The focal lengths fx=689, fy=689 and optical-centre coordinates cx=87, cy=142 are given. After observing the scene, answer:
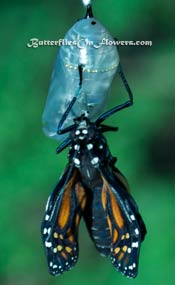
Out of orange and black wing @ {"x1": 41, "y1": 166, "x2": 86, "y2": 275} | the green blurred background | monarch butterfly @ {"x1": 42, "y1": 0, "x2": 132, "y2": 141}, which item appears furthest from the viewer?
the green blurred background

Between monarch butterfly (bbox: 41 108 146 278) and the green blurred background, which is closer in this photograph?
monarch butterfly (bbox: 41 108 146 278)

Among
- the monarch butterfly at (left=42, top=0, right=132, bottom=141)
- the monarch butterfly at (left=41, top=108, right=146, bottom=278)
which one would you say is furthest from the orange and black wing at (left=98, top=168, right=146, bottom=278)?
the monarch butterfly at (left=42, top=0, right=132, bottom=141)

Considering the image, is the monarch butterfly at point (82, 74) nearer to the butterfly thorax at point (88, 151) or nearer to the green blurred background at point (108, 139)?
the butterfly thorax at point (88, 151)

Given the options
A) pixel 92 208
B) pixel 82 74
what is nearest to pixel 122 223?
pixel 92 208

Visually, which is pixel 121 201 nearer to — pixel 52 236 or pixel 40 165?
pixel 52 236

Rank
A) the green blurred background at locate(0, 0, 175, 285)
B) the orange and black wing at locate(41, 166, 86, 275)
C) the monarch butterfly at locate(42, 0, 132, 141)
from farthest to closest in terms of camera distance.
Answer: the green blurred background at locate(0, 0, 175, 285)
the orange and black wing at locate(41, 166, 86, 275)
the monarch butterfly at locate(42, 0, 132, 141)

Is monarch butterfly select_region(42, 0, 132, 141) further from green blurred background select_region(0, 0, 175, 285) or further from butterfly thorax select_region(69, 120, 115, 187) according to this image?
green blurred background select_region(0, 0, 175, 285)

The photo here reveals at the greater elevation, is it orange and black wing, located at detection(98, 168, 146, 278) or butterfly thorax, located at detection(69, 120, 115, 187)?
butterfly thorax, located at detection(69, 120, 115, 187)

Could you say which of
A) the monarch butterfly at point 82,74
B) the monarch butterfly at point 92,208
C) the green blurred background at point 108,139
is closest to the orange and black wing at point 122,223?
the monarch butterfly at point 92,208
